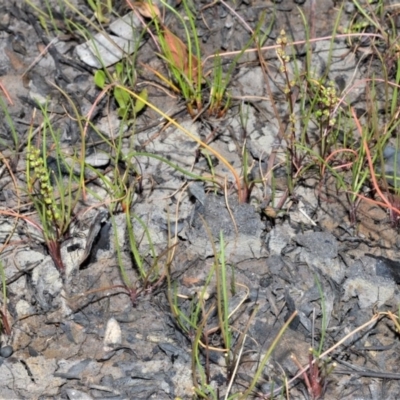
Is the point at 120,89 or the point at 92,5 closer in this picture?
the point at 120,89

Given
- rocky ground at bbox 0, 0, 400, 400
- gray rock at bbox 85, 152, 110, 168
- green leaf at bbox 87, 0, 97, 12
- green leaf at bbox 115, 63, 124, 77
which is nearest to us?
rocky ground at bbox 0, 0, 400, 400

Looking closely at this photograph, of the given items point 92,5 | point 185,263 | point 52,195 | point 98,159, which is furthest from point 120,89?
point 185,263

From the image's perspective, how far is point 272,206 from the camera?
2328mm

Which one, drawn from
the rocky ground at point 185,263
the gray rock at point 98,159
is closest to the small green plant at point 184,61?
the rocky ground at point 185,263

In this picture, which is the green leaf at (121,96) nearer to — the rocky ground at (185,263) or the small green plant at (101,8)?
the rocky ground at (185,263)

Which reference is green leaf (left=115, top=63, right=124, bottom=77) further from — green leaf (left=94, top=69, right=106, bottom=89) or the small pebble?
the small pebble

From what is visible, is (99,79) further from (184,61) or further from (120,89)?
(184,61)

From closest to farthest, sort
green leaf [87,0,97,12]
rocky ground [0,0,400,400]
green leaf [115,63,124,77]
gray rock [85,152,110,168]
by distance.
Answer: rocky ground [0,0,400,400], gray rock [85,152,110,168], green leaf [115,63,124,77], green leaf [87,0,97,12]

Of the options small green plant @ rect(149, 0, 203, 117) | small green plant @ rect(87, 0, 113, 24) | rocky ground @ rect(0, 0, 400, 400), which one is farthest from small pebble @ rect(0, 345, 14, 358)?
small green plant @ rect(87, 0, 113, 24)

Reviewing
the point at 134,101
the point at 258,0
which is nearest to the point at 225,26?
the point at 258,0

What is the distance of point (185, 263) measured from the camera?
88.0 inches

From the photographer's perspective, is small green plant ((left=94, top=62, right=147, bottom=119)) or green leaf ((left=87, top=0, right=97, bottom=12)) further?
green leaf ((left=87, top=0, right=97, bottom=12))

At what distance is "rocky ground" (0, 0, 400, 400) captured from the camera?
6.61 ft

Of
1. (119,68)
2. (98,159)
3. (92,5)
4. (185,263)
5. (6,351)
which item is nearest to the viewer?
(6,351)
